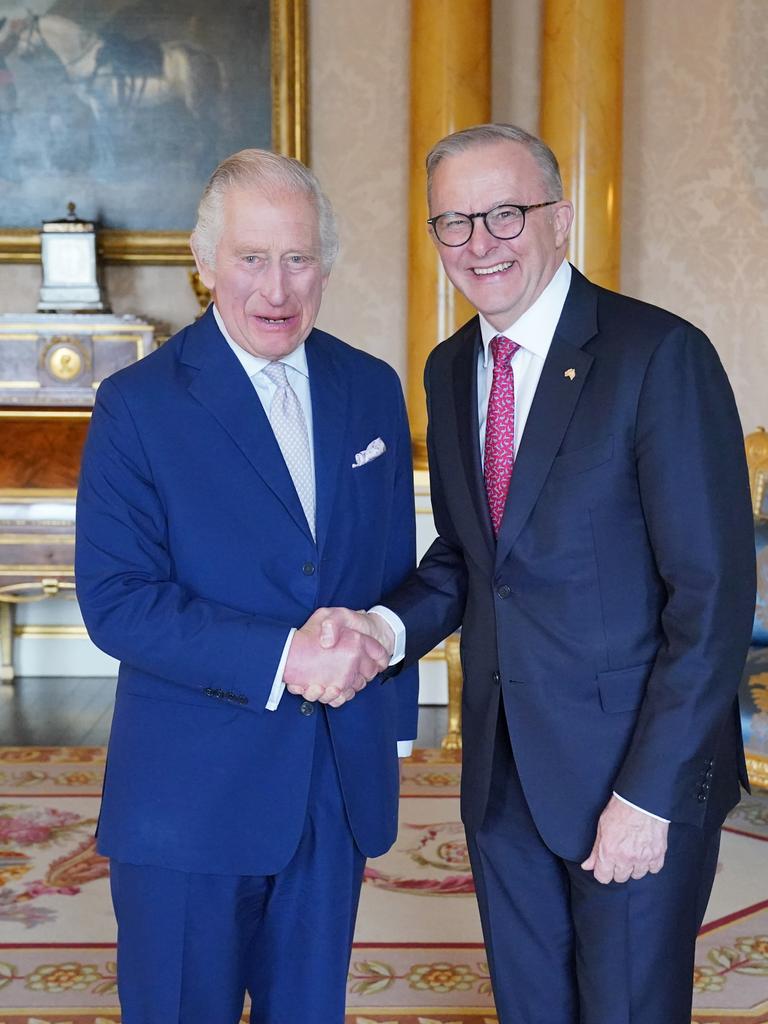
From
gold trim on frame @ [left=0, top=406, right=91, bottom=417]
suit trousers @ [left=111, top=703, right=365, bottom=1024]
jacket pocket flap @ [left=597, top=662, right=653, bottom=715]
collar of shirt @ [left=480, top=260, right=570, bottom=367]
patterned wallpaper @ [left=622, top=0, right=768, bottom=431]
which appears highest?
patterned wallpaper @ [left=622, top=0, right=768, bottom=431]

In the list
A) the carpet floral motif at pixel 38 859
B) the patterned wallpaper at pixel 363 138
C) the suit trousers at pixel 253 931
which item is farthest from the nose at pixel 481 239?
the patterned wallpaper at pixel 363 138

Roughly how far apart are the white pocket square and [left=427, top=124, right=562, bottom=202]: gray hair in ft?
1.51

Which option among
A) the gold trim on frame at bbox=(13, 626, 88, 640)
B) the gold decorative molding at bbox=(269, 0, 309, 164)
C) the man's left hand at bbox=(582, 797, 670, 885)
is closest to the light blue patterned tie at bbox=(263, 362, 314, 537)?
the man's left hand at bbox=(582, 797, 670, 885)

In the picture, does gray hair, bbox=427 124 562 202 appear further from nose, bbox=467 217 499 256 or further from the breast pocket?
the breast pocket

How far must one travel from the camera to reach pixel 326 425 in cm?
202

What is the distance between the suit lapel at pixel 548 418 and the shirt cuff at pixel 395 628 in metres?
0.23

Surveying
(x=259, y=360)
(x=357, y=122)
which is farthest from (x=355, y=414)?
(x=357, y=122)

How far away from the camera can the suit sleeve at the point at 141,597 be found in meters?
1.86

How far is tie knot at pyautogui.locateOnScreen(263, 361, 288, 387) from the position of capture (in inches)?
79.8

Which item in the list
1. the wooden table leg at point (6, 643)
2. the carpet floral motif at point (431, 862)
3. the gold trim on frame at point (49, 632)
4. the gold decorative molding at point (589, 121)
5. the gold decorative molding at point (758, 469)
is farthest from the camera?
the gold trim on frame at point (49, 632)

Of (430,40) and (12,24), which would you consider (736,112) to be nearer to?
(430,40)

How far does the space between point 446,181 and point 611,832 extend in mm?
1040

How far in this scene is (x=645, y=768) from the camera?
184 centimetres

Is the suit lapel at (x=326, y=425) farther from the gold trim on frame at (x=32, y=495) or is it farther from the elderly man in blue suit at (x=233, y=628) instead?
the gold trim on frame at (x=32, y=495)
